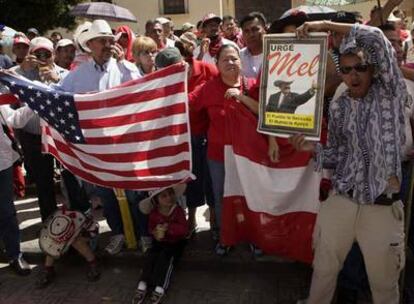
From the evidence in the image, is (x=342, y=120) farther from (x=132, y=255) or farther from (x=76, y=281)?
(x=76, y=281)

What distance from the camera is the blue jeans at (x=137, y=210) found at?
4.54 m

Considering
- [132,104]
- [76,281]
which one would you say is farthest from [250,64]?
[76,281]

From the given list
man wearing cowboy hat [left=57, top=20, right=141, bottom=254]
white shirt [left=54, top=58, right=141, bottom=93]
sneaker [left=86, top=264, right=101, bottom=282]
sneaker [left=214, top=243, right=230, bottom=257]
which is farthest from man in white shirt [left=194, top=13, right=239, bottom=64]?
sneaker [left=86, top=264, right=101, bottom=282]

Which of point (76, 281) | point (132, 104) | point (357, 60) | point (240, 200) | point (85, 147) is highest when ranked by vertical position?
point (357, 60)

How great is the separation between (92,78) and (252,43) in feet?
5.45

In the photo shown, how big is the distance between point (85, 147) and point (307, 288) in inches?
83.8

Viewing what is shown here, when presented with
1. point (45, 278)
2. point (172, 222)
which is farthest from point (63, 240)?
point (172, 222)

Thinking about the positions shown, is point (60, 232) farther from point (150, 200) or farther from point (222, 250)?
point (222, 250)

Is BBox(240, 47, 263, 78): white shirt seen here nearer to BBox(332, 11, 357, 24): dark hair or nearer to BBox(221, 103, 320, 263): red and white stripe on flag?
BBox(332, 11, 357, 24): dark hair

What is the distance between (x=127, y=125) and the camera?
4.01m

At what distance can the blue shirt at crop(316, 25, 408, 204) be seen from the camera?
267 cm

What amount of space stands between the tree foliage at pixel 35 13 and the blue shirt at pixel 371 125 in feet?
55.7

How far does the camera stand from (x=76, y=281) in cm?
443

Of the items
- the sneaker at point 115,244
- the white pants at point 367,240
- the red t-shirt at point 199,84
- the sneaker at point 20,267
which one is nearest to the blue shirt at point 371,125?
the white pants at point 367,240
